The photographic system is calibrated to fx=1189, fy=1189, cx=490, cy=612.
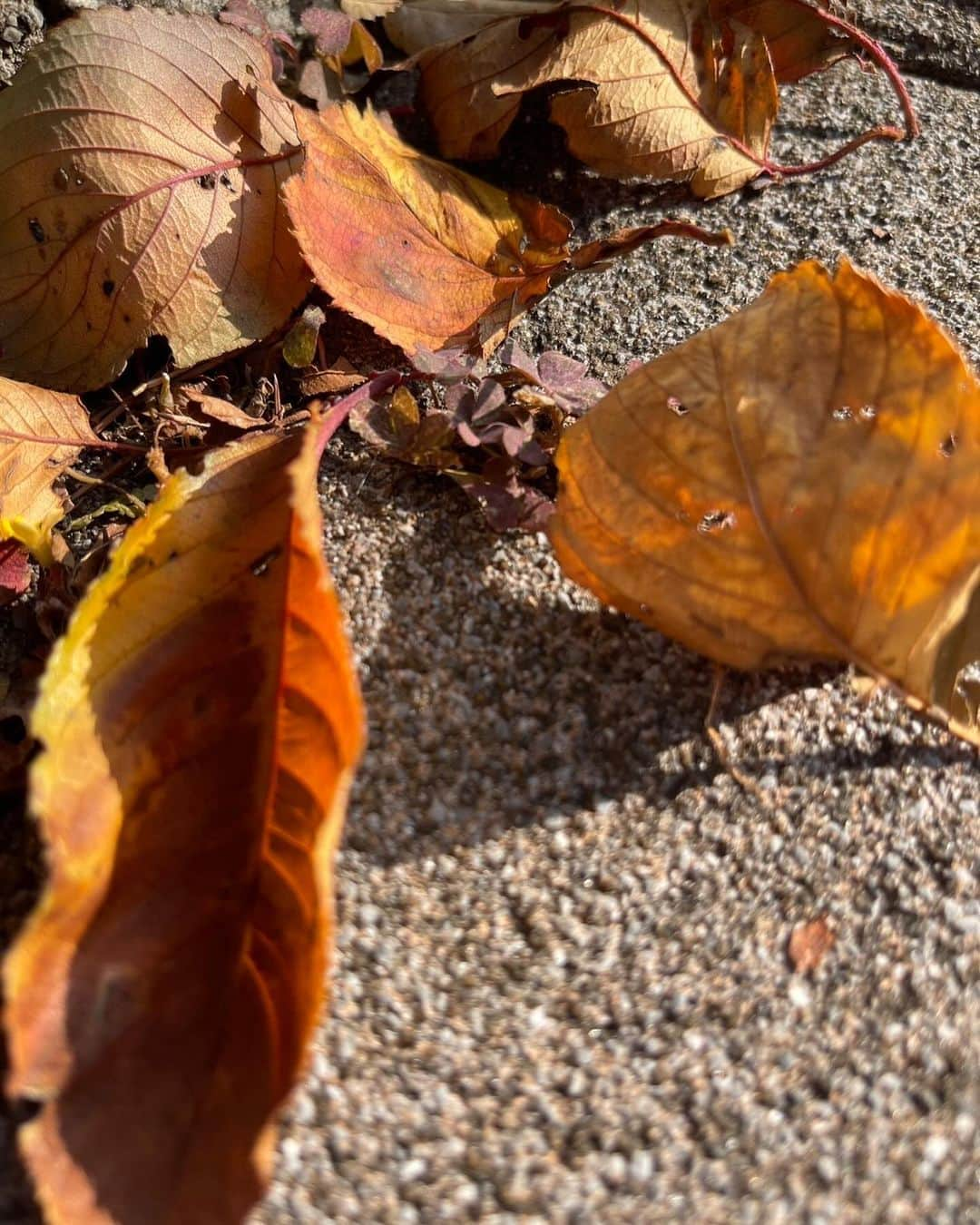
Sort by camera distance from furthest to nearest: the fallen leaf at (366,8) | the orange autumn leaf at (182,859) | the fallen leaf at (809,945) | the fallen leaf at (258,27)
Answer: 1. the fallen leaf at (366,8)
2. the fallen leaf at (258,27)
3. the fallen leaf at (809,945)
4. the orange autumn leaf at (182,859)

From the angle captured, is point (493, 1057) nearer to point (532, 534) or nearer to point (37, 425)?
point (532, 534)

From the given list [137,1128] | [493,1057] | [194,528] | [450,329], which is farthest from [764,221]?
[137,1128]

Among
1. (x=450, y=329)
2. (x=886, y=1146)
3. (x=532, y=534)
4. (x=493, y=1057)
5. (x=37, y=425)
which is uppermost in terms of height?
(x=37, y=425)

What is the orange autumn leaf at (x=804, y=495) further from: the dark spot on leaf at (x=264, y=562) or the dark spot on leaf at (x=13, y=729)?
the dark spot on leaf at (x=13, y=729)

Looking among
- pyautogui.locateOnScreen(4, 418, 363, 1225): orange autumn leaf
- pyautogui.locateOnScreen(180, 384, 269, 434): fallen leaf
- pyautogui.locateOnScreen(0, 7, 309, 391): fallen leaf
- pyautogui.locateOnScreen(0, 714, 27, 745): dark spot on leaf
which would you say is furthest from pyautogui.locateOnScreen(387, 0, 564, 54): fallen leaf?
pyautogui.locateOnScreen(0, 714, 27, 745): dark spot on leaf

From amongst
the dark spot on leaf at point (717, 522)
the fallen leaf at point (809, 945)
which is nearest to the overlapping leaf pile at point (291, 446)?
the dark spot on leaf at point (717, 522)
